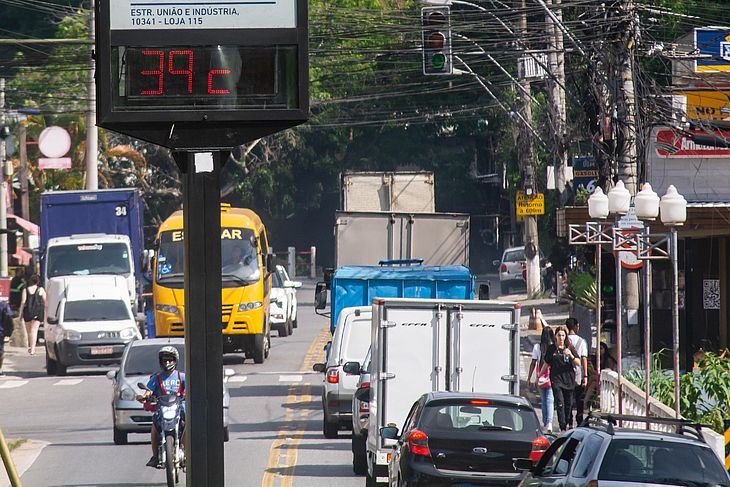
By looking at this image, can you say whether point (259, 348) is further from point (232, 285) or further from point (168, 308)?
point (168, 308)

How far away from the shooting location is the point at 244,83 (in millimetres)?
9328

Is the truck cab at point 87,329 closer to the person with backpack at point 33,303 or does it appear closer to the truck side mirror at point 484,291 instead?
the person with backpack at point 33,303

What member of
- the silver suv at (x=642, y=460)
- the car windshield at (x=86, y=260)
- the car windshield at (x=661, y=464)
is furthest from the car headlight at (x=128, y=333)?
the car windshield at (x=661, y=464)

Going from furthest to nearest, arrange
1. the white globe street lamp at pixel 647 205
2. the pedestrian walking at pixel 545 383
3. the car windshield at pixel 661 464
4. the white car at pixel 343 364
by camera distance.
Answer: the pedestrian walking at pixel 545 383, the white car at pixel 343 364, the white globe street lamp at pixel 647 205, the car windshield at pixel 661 464

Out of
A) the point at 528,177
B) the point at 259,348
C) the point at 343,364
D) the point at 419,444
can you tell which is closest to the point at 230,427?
the point at 343,364

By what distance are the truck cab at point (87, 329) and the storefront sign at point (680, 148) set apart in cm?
1196

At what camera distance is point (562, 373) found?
20609mm

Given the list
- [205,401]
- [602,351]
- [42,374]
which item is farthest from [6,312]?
[205,401]

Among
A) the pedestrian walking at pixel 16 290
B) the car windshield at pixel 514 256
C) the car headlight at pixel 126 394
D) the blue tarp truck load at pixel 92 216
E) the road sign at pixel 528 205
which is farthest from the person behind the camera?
the car windshield at pixel 514 256

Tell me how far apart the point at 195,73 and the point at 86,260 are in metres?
27.2

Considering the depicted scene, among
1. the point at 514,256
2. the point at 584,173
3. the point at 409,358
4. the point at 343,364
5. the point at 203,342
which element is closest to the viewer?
the point at 203,342

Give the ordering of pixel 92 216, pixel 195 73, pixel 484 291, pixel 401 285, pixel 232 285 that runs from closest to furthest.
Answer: pixel 195 73 < pixel 401 285 < pixel 484 291 < pixel 232 285 < pixel 92 216

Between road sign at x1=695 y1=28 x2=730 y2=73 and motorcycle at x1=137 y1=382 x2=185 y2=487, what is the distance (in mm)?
13385

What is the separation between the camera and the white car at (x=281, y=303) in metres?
38.5
